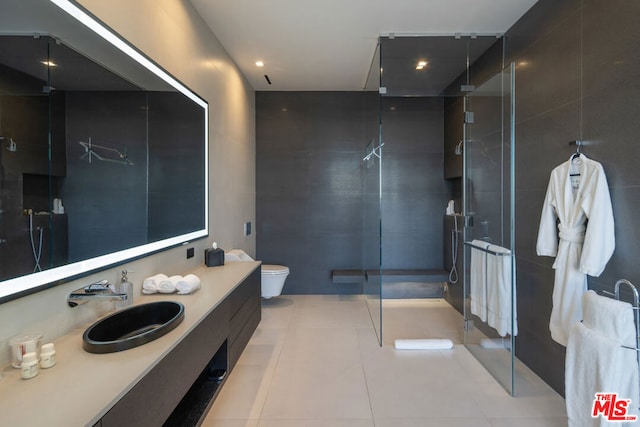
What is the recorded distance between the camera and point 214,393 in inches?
72.1

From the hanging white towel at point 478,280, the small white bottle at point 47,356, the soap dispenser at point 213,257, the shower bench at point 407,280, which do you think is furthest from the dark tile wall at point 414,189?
the small white bottle at point 47,356

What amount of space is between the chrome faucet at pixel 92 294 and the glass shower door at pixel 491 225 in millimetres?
2485

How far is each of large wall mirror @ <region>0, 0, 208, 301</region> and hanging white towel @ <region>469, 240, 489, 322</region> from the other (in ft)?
8.05

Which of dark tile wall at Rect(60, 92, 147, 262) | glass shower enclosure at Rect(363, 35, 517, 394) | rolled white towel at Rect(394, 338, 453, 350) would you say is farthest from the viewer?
rolled white towel at Rect(394, 338, 453, 350)

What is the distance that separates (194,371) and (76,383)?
570mm

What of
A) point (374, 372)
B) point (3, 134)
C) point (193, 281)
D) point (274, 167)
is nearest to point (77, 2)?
point (3, 134)

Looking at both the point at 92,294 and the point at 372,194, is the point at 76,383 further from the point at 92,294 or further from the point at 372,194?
the point at 372,194

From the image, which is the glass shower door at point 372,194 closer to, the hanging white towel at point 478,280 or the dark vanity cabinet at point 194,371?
the hanging white towel at point 478,280

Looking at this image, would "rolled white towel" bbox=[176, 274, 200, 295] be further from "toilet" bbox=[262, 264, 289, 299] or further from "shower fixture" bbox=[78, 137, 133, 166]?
"toilet" bbox=[262, 264, 289, 299]

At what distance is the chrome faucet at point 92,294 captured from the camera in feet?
4.49

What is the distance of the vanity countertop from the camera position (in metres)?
0.85

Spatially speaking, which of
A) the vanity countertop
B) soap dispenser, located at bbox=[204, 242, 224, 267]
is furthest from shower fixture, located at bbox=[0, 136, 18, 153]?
soap dispenser, located at bbox=[204, 242, 224, 267]

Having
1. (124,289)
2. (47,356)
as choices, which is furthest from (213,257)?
(47,356)

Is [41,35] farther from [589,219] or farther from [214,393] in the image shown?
[589,219]
